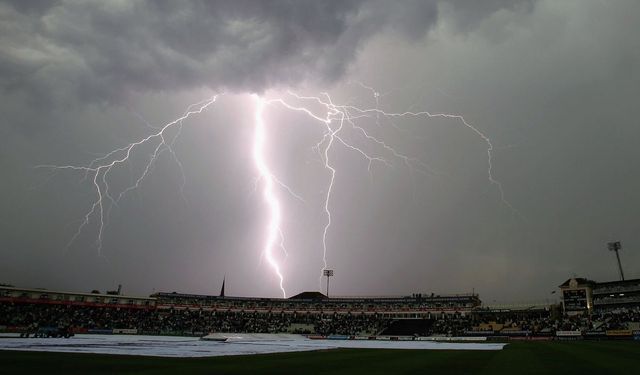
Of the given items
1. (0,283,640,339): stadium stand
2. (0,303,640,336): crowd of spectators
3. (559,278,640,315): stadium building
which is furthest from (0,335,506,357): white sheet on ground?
(559,278,640,315): stadium building

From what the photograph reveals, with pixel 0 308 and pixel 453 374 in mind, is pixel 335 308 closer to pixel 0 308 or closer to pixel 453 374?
pixel 0 308

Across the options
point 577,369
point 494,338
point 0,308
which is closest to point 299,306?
point 494,338

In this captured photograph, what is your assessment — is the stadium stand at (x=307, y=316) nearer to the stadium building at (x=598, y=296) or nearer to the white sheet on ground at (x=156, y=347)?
the stadium building at (x=598, y=296)

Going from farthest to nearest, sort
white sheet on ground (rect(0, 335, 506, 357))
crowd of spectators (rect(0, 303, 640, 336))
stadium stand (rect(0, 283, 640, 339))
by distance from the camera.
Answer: crowd of spectators (rect(0, 303, 640, 336)), stadium stand (rect(0, 283, 640, 339)), white sheet on ground (rect(0, 335, 506, 357))

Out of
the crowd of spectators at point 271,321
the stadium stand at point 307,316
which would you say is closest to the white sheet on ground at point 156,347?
the stadium stand at point 307,316

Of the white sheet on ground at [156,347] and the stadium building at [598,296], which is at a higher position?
the stadium building at [598,296]

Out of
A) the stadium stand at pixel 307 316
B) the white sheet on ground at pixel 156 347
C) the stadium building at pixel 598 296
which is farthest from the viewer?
the stadium building at pixel 598 296

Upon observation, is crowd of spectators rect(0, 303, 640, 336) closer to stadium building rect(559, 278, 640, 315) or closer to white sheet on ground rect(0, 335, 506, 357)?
stadium building rect(559, 278, 640, 315)

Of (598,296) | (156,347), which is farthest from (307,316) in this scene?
(156,347)
